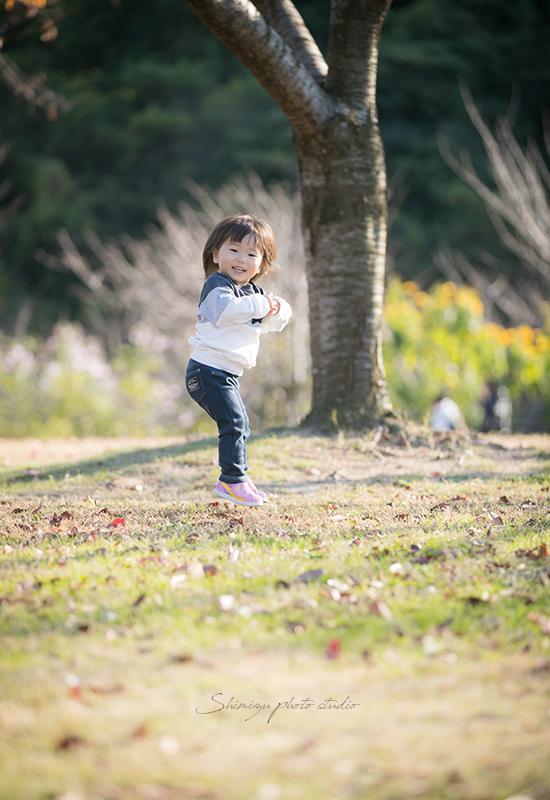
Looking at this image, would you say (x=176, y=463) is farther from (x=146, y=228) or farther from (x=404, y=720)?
(x=146, y=228)

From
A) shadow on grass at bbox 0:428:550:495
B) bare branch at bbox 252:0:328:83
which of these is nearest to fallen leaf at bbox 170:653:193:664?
shadow on grass at bbox 0:428:550:495

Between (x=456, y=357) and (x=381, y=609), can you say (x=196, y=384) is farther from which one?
(x=456, y=357)

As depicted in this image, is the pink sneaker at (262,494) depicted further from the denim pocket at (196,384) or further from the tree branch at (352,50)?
the tree branch at (352,50)

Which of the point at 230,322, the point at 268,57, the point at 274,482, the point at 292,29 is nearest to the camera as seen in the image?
the point at 230,322

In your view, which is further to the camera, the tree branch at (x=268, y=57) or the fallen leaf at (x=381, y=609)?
the tree branch at (x=268, y=57)

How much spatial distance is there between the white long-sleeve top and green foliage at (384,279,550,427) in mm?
5816

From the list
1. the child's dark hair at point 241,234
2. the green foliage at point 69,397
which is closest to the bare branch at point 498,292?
the green foliage at point 69,397

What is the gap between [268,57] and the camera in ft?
15.6

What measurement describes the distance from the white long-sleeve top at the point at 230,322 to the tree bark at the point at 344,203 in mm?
1752

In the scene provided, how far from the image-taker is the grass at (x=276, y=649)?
5.28ft

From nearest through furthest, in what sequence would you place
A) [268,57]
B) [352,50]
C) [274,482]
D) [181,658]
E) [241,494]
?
1. [181,658]
2. [241,494]
3. [274,482]
4. [268,57]
5. [352,50]

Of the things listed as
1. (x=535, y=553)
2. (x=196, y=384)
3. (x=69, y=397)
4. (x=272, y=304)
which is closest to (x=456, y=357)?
(x=69, y=397)

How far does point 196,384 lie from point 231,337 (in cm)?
35

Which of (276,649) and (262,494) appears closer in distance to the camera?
(276,649)
